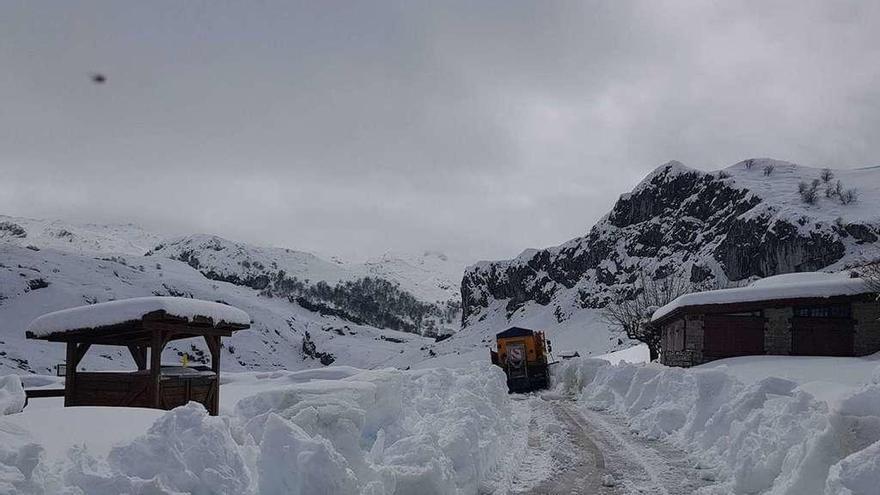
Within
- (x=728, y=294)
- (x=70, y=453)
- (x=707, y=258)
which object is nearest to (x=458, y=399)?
(x=70, y=453)

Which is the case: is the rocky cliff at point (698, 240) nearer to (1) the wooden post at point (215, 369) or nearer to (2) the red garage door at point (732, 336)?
(2) the red garage door at point (732, 336)

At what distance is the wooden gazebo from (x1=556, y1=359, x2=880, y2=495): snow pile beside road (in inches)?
395

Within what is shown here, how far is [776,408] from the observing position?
35.6 feet

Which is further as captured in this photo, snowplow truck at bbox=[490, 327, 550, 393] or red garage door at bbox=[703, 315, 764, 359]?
snowplow truck at bbox=[490, 327, 550, 393]

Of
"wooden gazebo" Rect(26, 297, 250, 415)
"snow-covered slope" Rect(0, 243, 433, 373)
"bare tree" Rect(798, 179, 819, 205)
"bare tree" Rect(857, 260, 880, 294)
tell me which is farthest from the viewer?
"bare tree" Rect(798, 179, 819, 205)

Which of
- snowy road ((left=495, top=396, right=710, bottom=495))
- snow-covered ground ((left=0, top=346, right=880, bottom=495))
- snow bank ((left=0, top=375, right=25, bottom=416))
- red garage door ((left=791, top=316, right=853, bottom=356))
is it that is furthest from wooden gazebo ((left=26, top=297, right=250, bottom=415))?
red garage door ((left=791, top=316, right=853, bottom=356))

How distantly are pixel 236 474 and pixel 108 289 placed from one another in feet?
350

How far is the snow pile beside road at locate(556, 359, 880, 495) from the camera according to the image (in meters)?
7.61

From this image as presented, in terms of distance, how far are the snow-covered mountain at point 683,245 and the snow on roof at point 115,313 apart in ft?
234

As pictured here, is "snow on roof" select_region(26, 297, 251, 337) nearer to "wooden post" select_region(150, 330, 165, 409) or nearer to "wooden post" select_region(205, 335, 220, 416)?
"wooden post" select_region(150, 330, 165, 409)

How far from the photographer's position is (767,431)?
1004cm

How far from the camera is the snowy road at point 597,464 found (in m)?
9.65

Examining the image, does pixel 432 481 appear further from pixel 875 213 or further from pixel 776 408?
pixel 875 213

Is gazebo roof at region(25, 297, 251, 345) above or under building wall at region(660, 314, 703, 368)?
above
